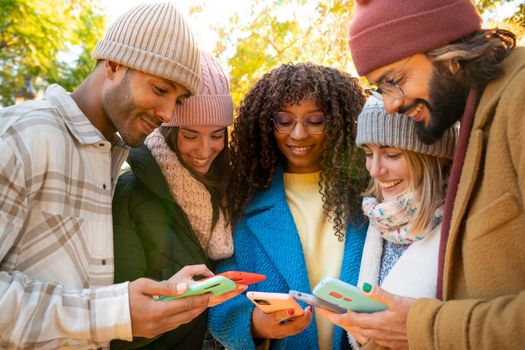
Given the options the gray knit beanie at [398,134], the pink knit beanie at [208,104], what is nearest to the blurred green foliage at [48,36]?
the pink knit beanie at [208,104]

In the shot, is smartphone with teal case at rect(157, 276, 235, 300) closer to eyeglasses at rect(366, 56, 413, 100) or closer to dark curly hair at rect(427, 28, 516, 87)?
eyeglasses at rect(366, 56, 413, 100)

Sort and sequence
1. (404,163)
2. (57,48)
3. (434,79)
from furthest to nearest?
(57,48), (404,163), (434,79)

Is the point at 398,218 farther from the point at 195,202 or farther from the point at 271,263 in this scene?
the point at 195,202

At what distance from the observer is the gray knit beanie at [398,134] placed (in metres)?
2.65

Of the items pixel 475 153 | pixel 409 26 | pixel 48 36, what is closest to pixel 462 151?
pixel 475 153

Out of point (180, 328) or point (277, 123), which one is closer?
point (180, 328)

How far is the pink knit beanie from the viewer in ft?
10.7

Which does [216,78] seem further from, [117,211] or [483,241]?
[483,241]

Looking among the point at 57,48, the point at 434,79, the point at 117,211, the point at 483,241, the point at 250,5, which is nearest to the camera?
the point at 483,241

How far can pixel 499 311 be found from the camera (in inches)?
72.2

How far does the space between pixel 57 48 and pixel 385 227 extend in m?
9.76

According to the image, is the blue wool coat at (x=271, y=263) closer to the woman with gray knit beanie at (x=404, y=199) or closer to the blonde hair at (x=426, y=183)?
the woman with gray knit beanie at (x=404, y=199)

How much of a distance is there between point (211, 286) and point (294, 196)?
121cm

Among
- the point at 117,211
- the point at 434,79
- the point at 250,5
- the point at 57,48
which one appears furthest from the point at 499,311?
the point at 57,48
